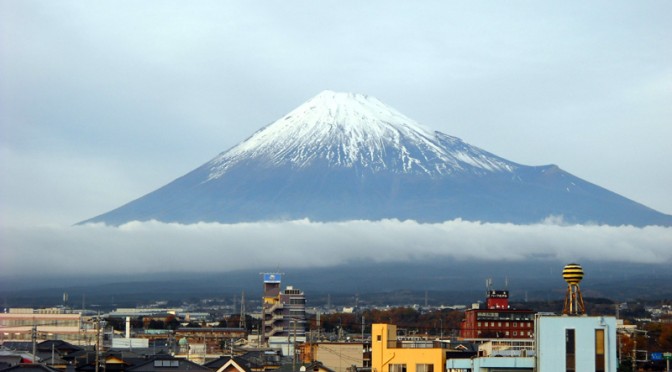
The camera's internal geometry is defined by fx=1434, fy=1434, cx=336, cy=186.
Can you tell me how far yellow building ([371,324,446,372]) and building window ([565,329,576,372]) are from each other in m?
11.6

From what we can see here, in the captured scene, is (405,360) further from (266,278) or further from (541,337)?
(266,278)

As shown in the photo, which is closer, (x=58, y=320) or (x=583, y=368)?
(x=583, y=368)

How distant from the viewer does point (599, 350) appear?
3456 cm

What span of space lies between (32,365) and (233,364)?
451 inches

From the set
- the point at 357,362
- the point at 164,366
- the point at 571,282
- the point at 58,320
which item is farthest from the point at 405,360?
the point at 58,320

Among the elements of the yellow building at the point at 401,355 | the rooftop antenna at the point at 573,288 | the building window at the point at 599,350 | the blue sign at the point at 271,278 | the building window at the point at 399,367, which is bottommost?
the building window at the point at 399,367

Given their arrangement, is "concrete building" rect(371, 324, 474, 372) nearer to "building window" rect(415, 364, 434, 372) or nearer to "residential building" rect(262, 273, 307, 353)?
"building window" rect(415, 364, 434, 372)

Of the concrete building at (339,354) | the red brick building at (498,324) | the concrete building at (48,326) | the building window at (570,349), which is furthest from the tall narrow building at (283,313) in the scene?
the building window at (570,349)

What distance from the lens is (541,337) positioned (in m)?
35.0

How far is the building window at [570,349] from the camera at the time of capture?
34.7m

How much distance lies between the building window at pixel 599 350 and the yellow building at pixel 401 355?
1194cm

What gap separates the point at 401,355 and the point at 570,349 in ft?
42.0

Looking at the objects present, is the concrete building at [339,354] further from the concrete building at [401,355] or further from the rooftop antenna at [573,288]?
the rooftop antenna at [573,288]

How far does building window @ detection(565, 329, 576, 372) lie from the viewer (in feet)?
114
